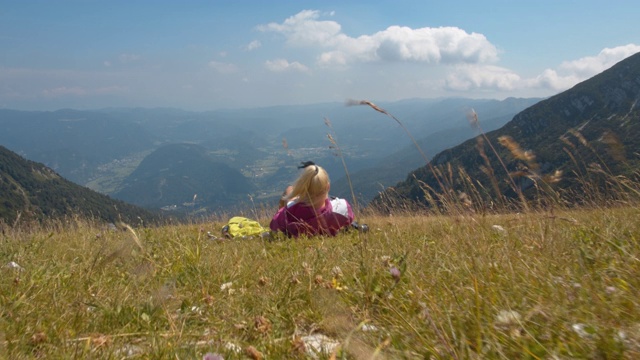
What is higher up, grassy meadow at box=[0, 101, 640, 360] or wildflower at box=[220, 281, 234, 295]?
grassy meadow at box=[0, 101, 640, 360]

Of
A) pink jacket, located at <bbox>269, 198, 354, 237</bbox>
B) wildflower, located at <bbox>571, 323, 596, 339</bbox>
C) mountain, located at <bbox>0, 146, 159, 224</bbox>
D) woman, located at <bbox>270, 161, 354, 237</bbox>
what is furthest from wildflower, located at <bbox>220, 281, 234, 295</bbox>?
mountain, located at <bbox>0, 146, 159, 224</bbox>

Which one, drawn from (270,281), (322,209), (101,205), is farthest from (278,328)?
(101,205)

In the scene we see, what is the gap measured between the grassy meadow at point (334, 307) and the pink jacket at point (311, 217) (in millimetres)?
3544

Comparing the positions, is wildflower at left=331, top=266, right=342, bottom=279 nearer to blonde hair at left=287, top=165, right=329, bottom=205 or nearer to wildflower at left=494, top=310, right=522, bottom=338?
wildflower at left=494, top=310, right=522, bottom=338

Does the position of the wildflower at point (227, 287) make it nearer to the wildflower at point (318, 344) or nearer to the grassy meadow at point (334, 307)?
the grassy meadow at point (334, 307)

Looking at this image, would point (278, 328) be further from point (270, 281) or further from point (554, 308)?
point (554, 308)

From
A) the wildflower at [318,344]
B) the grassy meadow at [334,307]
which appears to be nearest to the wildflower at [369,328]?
the grassy meadow at [334,307]

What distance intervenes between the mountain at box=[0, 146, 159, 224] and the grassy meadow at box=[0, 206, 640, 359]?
373 ft

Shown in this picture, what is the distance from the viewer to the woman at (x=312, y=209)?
6.80 meters

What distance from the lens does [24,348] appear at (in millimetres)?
1906

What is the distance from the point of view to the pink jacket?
23.7ft

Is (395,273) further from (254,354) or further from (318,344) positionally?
(254,354)

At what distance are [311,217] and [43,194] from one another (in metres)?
154

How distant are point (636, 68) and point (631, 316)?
676 ft
